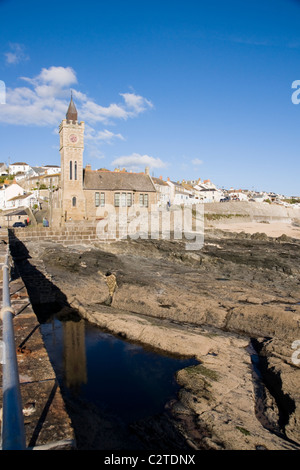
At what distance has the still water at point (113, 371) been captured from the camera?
779cm

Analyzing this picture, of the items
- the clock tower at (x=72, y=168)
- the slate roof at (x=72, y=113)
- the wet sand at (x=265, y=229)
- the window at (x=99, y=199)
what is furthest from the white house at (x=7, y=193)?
the wet sand at (x=265, y=229)

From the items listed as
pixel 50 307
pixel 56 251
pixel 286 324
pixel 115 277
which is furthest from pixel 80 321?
pixel 56 251

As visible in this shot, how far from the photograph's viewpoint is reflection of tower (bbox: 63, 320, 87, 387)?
9.07m

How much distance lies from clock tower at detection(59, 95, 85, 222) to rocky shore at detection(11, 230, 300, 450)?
14364 millimetres

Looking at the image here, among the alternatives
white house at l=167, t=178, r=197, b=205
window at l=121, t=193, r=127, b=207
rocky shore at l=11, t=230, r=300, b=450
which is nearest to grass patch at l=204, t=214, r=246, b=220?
white house at l=167, t=178, r=197, b=205

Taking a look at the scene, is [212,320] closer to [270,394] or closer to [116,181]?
[270,394]

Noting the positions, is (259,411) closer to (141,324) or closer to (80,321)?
(141,324)

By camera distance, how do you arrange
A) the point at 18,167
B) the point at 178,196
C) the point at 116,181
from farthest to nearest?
the point at 18,167 → the point at 178,196 → the point at 116,181

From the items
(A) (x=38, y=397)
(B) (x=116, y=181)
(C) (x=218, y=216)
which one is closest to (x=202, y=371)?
(A) (x=38, y=397)

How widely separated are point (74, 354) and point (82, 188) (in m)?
30.7

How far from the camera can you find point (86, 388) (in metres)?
8.52

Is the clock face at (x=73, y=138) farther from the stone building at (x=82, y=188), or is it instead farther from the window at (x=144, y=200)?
the window at (x=144, y=200)

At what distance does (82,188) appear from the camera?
39250 mm
